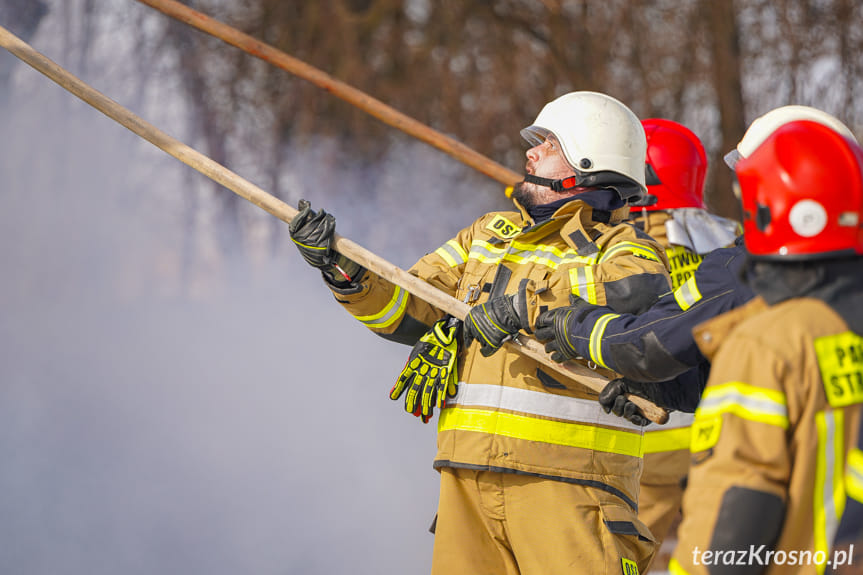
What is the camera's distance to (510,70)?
815 cm

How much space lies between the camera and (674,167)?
431 cm

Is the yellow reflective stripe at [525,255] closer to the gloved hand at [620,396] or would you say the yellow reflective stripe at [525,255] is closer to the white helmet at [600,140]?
the white helmet at [600,140]

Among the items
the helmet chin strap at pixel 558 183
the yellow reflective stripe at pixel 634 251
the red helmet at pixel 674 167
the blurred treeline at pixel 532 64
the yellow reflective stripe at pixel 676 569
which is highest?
the blurred treeline at pixel 532 64

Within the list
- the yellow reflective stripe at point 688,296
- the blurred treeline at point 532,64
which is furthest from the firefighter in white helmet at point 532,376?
the blurred treeline at point 532,64

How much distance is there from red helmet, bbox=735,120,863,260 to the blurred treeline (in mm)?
6335

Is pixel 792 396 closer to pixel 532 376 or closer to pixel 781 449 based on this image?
pixel 781 449

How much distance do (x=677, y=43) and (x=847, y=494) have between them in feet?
23.3

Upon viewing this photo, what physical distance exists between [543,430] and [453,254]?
2.46 feet

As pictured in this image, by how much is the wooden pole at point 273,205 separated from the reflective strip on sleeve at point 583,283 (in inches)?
8.0

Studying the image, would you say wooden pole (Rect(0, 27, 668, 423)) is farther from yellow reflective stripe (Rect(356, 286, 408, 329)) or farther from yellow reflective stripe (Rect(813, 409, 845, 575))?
yellow reflective stripe (Rect(813, 409, 845, 575))

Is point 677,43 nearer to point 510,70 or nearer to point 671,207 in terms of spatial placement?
point 510,70

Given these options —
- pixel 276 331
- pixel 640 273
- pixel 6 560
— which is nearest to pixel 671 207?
pixel 640 273

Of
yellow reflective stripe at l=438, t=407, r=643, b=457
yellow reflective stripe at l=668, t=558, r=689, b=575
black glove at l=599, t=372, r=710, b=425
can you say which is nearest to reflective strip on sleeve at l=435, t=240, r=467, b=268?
yellow reflective stripe at l=438, t=407, r=643, b=457

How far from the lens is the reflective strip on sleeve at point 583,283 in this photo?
2793 millimetres
